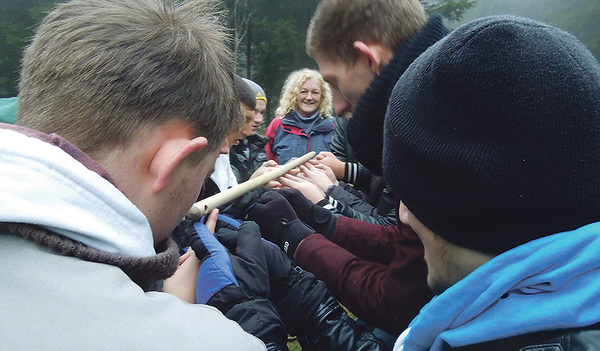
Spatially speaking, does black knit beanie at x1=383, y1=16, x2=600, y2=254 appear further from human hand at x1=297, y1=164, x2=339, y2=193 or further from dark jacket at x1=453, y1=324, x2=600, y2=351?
human hand at x1=297, y1=164, x2=339, y2=193

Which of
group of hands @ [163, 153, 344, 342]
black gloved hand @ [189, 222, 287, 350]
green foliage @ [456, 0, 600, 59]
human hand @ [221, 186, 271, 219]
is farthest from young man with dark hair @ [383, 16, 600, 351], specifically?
green foliage @ [456, 0, 600, 59]

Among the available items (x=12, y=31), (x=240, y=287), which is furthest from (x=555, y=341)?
(x=12, y=31)

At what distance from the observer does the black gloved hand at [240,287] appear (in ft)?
4.31

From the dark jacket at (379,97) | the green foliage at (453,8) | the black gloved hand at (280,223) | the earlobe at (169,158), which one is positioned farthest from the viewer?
the green foliage at (453,8)

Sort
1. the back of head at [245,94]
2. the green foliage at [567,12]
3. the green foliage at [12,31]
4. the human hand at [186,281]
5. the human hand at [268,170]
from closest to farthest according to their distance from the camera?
the human hand at [186,281] → the human hand at [268,170] → the back of head at [245,94] → the green foliage at [12,31] → the green foliage at [567,12]

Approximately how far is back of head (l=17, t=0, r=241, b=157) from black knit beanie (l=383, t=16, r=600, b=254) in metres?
0.58

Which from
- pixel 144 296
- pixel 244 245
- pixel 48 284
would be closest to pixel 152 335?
pixel 144 296

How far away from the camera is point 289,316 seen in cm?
165

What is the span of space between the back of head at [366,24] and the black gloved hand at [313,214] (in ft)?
2.46

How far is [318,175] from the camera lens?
2537 mm

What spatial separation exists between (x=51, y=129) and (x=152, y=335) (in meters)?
0.54

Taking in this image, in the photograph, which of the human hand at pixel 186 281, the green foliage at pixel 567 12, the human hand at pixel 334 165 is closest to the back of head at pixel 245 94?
the human hand at pixel 334 165

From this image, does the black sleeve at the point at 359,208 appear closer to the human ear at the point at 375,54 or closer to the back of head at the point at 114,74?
the human ear at the point at 375,54

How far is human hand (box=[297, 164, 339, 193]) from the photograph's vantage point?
8.14 feet
